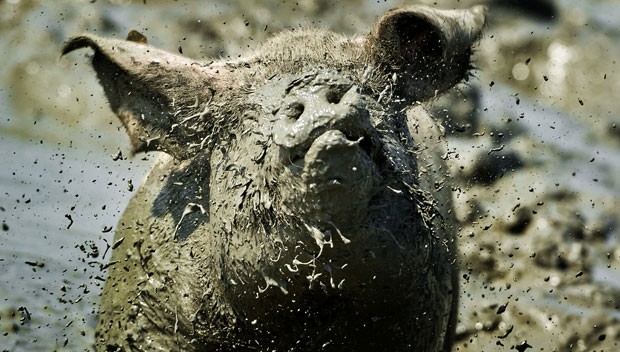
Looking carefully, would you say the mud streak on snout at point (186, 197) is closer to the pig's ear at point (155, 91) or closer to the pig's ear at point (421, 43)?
the pig's ear at point (155, 91)

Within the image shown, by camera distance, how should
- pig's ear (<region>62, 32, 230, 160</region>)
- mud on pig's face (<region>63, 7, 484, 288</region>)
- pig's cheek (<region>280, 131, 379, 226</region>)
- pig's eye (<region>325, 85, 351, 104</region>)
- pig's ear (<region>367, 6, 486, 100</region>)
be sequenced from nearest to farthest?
pig's cheek (<region>280, 131, 379, 226</region>) < mud on pig's face (<region>63, 7, 484, 288</region>) < pig's eye (<region>325, 85, 351, 104</region>) < pig's ear (<region>367, 6, 486, 100</region>) < pig's ear (<region>62, 32, 230, 160</region>)

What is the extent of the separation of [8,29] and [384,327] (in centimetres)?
720

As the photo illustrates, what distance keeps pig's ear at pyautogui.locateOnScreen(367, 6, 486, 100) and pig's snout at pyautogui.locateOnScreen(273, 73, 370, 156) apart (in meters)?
0.79

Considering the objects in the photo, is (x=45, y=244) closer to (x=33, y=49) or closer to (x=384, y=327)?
(x=33, y=49)

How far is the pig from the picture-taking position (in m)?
3.41

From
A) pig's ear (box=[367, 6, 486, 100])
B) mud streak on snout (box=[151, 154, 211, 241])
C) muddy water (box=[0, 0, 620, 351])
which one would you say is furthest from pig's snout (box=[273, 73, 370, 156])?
muddy water (box=[0, 0, 620, 351])

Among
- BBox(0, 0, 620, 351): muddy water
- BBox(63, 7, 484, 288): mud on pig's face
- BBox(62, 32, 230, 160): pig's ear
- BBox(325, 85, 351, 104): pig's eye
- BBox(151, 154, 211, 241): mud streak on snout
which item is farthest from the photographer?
BBox(0, 0, 620, 351): muddy water

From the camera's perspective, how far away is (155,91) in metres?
4.46

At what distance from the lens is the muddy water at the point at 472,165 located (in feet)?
22.6

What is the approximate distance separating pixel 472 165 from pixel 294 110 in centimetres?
471

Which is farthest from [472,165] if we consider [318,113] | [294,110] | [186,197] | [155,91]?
[318,113]

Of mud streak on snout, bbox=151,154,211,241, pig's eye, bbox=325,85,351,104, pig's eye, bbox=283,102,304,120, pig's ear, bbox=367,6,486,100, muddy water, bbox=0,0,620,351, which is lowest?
muddy water, bbox=0,0,620,351

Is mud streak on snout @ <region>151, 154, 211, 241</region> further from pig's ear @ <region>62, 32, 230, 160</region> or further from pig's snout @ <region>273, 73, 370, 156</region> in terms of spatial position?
pig's snout @ <region>273, 73, 370, 156</region>

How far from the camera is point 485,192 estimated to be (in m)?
8.30
